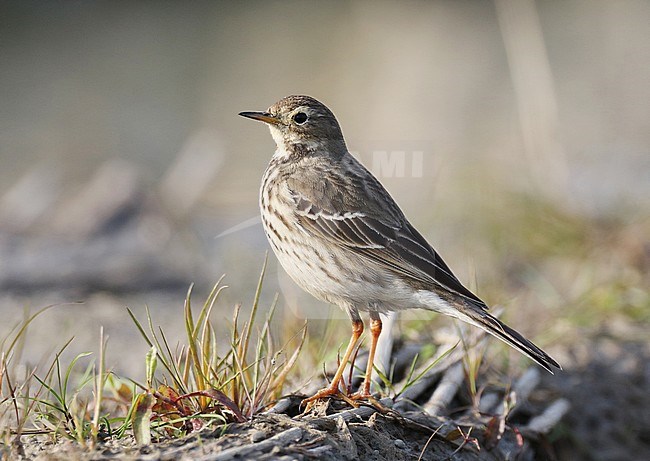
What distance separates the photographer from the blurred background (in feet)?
22.4

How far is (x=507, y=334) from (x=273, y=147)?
12.0 meters

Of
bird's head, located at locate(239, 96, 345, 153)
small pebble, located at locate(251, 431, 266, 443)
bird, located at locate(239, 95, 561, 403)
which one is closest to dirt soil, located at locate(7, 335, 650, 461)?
small pebble, located at locate(251, 431, 266, 443)

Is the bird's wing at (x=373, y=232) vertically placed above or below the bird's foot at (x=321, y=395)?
above

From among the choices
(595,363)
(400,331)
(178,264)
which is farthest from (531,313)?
(178,264)

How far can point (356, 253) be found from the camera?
4.09 meters

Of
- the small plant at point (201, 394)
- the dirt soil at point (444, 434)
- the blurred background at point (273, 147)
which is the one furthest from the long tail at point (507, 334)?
the blurred background at point (273, 147)

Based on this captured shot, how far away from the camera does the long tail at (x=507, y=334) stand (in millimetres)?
3670

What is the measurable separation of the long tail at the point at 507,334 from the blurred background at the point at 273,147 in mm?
957

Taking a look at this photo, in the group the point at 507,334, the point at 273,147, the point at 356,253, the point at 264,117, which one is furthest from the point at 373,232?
the point at 273,147

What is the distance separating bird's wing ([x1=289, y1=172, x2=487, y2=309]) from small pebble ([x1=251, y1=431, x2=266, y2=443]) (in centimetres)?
114

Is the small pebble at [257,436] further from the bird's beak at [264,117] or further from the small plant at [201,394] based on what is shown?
the bird's beak at [264,117]

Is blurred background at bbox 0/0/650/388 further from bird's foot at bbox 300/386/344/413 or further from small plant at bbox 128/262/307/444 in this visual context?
small plant at bbox 128/262/307/444

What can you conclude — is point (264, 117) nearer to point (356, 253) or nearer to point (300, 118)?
point (300, 118)

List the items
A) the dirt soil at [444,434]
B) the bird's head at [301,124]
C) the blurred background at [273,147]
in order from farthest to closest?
the blurred background at [273,147], the bird's head at [301,124], the dirt soil at [444,434]
